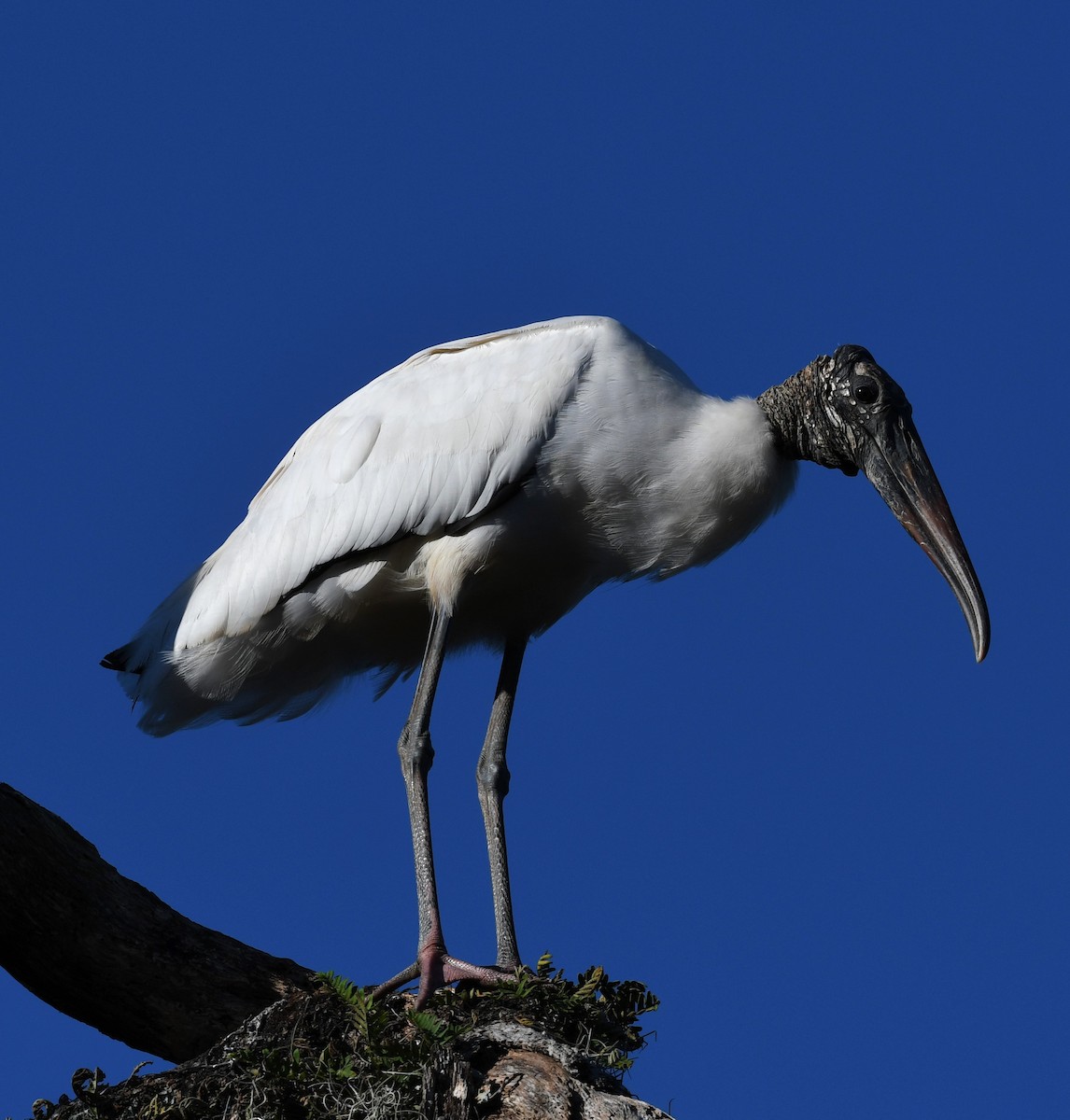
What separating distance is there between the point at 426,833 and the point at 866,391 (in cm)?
250

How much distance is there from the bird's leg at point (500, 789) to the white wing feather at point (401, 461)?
87cm

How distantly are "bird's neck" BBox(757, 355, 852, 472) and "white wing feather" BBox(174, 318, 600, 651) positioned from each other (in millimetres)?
781

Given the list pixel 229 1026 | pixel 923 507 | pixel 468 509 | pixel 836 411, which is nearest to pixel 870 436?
pixel 836 411

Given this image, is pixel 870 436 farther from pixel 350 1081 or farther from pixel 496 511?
pixel 350 1081

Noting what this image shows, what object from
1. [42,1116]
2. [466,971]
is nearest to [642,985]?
[466,971]

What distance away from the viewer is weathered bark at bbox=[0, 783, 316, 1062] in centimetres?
580

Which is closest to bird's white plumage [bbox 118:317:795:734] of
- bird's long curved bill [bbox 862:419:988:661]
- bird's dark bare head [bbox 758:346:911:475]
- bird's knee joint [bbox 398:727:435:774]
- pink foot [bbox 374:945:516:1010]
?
bird's dark bare head [bbox 758:346:911:475]

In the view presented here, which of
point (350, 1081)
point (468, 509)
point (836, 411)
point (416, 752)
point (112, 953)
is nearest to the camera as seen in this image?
point (350, 1081)

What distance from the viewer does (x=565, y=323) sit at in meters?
6.95

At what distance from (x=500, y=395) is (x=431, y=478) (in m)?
0.42

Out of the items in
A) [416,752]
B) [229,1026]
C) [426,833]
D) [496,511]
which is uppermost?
[496,511]

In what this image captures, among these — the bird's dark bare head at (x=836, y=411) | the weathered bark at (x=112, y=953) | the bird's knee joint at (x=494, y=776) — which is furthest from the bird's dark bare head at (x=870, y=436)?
the weathered bark at (x=112, y=953)

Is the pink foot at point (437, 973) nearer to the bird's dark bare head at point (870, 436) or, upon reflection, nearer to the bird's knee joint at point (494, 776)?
the bird's knee joint at point (494, 776)

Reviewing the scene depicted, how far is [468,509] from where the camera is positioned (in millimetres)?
6586
